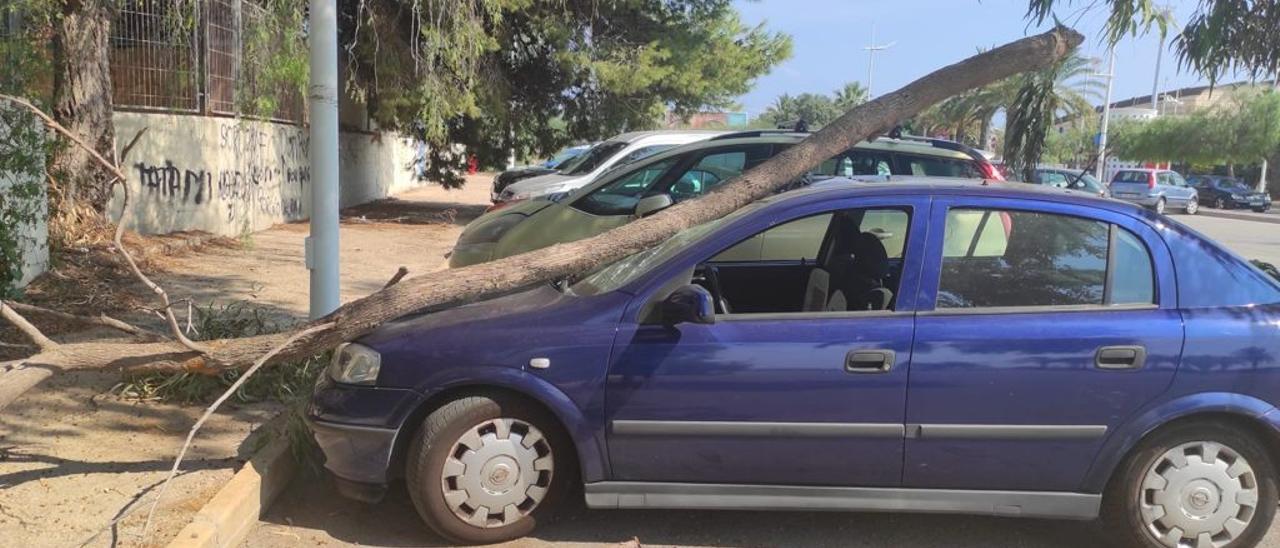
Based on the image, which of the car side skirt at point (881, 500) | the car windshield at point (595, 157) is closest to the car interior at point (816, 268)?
the car side skirt at point (881, 500)

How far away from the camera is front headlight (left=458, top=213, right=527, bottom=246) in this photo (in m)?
8.11

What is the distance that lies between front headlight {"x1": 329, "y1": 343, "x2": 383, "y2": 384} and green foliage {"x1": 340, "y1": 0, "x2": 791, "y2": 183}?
9.43m

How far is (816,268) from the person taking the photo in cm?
493

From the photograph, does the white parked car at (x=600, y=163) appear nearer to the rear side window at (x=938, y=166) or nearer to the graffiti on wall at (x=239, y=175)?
the graffiti on wall at (x=239, y=175)

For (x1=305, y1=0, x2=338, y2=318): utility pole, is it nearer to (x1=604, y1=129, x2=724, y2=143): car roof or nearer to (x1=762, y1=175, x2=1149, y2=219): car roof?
(x1=762, y1=175, x2=1149, y2=219): car roof

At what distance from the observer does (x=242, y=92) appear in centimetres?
1230

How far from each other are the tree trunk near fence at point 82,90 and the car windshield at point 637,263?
23.0 ft

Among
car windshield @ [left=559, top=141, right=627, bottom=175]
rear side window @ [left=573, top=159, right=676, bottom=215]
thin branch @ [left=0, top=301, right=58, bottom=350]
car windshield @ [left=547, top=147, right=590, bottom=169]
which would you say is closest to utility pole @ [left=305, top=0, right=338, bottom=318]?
thin branch @ [left=0, top=301, right=58, bottom=350]

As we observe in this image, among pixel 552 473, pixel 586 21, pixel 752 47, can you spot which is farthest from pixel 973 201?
pixel 752 47

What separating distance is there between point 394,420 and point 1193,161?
175 ft

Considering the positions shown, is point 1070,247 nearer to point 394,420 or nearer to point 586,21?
point 394,420

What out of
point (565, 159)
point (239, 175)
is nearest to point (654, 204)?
point (239, 175)

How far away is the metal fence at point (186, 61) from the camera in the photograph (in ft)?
36.0

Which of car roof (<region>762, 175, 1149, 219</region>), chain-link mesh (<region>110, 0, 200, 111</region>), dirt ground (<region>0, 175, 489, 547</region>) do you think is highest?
chain-link mesh (<region>110, 0, 200, 111</region>)
